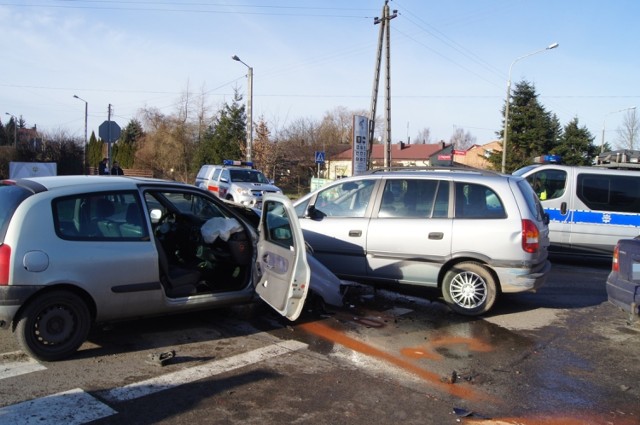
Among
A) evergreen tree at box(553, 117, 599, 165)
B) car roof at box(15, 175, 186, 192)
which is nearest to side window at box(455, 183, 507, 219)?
car roof at box(15, 175, 186, 192)

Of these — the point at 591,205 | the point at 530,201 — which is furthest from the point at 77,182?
the point at 591,205

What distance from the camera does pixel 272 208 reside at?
583 cm

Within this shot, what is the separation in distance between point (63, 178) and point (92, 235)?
884 millimetres

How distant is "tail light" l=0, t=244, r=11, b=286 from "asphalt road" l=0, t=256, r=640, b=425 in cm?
78

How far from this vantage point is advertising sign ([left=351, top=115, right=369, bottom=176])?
1884cm

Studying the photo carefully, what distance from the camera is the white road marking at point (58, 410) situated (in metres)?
3.55

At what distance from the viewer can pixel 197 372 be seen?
14.9 feet

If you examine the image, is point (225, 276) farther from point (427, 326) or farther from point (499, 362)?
point (499, 362)

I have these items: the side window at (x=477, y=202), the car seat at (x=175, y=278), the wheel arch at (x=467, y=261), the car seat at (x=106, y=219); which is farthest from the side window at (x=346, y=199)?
the car seat at (x=106, y=219)

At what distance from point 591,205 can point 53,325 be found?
982cm

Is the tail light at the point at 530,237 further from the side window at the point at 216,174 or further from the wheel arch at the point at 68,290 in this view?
the side window at the point at 216,174

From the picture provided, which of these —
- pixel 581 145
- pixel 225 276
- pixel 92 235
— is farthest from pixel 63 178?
pixel 581 145

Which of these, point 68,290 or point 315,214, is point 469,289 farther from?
point 68,290

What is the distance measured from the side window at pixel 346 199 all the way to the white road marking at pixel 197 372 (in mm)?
2427
